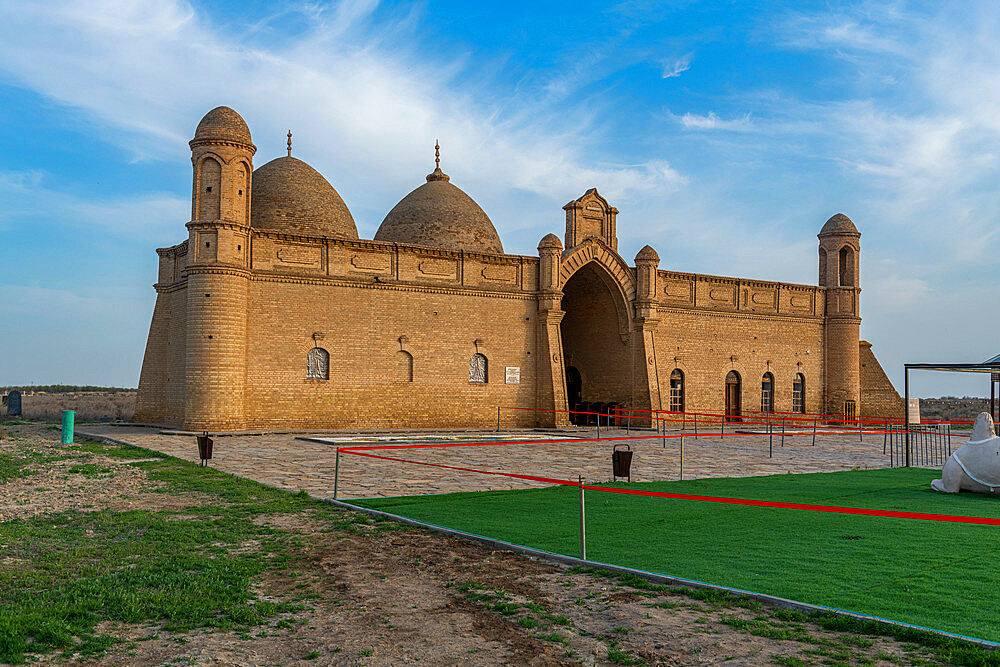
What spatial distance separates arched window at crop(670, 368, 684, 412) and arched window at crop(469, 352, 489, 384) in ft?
29.1

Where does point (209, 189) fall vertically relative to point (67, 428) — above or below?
above

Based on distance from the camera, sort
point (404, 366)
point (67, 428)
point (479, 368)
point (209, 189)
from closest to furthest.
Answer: point (67, 428) → point (209, 189) → point (404, 366) → point (479, 368)

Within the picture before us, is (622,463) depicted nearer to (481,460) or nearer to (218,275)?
(481,460)

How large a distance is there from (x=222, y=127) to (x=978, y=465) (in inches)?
910

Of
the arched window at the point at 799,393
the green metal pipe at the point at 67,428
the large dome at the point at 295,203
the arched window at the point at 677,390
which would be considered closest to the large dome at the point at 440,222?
→ the large dome at the point at 295,203

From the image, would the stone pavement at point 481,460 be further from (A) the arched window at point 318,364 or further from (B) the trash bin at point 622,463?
(A) the arched window at point 318,364

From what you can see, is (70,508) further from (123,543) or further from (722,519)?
(722,519)

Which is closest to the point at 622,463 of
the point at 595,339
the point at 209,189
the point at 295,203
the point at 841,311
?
the point at 209,189

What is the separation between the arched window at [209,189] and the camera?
2508cm

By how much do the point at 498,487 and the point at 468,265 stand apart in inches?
711

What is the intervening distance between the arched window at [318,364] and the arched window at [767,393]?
20399mm

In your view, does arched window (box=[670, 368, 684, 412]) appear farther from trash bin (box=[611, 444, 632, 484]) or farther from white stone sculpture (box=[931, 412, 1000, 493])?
white stone sculpture (box=[931, 412, 1000, 493])

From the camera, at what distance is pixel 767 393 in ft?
119

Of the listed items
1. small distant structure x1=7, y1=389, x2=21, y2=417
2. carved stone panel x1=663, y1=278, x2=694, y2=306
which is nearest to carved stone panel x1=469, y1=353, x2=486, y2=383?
carved stone panel x1=663, y1=278, x2=694, y2=306
